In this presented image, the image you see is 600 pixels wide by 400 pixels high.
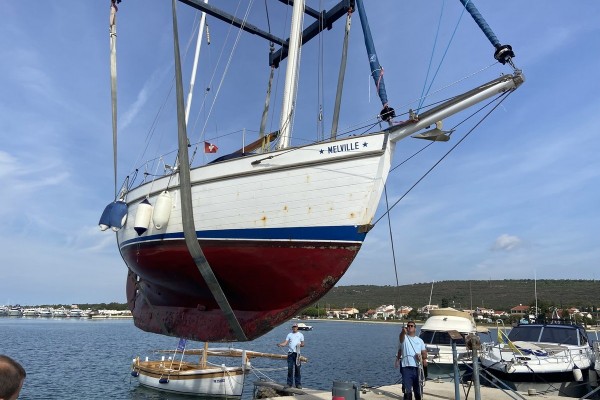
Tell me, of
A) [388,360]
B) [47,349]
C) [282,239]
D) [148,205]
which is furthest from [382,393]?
[47,349]

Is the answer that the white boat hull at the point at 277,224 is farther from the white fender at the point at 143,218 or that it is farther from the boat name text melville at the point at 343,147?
the white fender at the point at 143,218

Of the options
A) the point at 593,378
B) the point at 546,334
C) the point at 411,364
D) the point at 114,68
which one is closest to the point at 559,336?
the point at 546,334

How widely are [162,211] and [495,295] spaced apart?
157491 mm

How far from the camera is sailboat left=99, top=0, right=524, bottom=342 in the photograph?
24.8ft

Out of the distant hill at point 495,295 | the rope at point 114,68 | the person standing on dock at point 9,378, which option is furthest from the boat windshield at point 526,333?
the distant hill at point 495,295

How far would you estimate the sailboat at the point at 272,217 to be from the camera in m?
7.57

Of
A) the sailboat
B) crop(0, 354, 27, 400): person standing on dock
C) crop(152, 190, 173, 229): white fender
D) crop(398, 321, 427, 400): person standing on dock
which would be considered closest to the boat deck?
crop(398, 321, 427, 400): person standing on dock

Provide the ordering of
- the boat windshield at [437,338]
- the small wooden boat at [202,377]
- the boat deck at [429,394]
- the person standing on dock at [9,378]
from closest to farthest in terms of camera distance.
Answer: the person standing on dock at [9,378] < the boat deck at [429,394] < the small wooden boat at [202,377] < the boat windshield at [437,338]

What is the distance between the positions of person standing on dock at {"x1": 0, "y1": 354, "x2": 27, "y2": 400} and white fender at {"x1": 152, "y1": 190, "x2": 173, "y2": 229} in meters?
6.86

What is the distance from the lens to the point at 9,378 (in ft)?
6.85

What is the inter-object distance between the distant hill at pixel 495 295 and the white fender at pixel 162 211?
361 ft

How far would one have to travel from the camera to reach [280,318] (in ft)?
26.9

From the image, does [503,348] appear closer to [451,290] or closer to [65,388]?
[65,388]

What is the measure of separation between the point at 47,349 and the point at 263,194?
45680 millimetres
